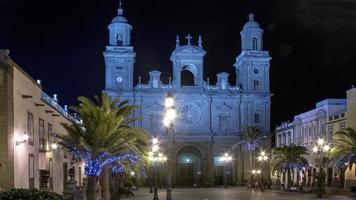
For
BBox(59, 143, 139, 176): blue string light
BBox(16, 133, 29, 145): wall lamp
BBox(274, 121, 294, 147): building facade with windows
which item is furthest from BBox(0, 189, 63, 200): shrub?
BBox(274, 121, 294, 147): building facade with windows

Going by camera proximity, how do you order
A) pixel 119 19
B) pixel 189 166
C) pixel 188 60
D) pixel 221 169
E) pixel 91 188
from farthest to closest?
pixel 189 166 → pixel 221 169 → pixel 188 60 → pixel 119 19 → pixel 91 188

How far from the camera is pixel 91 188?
113ft

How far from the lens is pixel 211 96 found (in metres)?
99.8

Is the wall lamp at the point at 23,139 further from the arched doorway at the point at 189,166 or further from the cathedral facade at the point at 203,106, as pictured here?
the arched doorway at the point at 189,166

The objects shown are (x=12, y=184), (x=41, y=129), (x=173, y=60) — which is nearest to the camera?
(x=12, y=184)

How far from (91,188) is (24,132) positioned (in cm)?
465

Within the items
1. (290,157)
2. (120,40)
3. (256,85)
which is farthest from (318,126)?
(120,40)

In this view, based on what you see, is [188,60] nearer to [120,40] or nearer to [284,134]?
[120,40]

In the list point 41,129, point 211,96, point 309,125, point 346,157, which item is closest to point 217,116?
point 211,96

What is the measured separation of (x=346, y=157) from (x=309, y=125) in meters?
31.6

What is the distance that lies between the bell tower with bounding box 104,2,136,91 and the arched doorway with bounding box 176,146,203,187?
13.7 metres

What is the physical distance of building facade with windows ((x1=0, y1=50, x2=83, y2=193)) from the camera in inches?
1209

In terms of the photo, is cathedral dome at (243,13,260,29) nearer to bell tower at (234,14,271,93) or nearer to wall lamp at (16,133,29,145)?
bell tower at (234,14,271,93)

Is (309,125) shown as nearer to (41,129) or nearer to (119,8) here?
(119,8)
